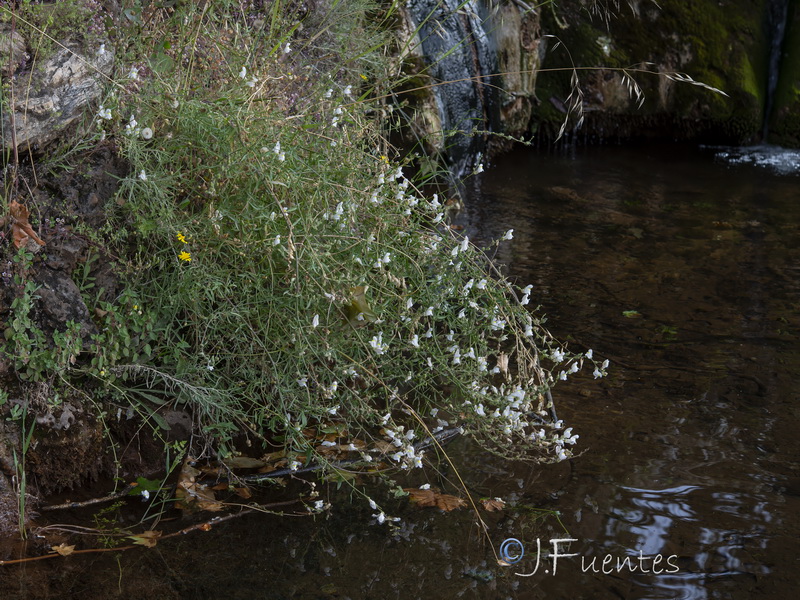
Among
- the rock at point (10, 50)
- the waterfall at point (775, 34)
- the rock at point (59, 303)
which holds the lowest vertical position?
the rock at point (59, 303)

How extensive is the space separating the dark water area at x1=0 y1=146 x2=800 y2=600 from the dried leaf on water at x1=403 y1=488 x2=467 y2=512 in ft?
0.14

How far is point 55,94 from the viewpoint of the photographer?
9.15ft

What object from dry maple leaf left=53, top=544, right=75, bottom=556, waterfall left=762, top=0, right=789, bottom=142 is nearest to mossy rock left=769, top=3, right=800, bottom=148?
waterfall left=762, top=0, right=789, bottom=142

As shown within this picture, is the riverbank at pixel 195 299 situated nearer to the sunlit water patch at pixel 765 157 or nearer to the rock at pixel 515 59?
the rock at pixel 515 59

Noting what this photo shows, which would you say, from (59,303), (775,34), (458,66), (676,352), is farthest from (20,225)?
(775,34)

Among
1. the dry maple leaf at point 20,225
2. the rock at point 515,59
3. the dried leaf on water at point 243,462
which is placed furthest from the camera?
the rock at point 515,59

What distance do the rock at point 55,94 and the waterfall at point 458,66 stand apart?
11.4ft

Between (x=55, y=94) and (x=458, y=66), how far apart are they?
4.31 m

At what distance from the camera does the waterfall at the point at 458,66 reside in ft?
20.6

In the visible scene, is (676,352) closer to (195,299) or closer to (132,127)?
(195,299)

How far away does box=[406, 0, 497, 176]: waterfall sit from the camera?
629cm

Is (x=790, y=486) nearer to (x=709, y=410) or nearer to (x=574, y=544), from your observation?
(x=709, y=410)

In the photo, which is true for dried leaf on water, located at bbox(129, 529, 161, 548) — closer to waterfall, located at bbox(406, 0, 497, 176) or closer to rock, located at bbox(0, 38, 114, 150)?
rock, located at bbox(0, 38, 114, 150)

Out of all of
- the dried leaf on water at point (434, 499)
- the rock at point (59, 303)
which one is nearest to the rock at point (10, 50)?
the rock at point (59, 303)
